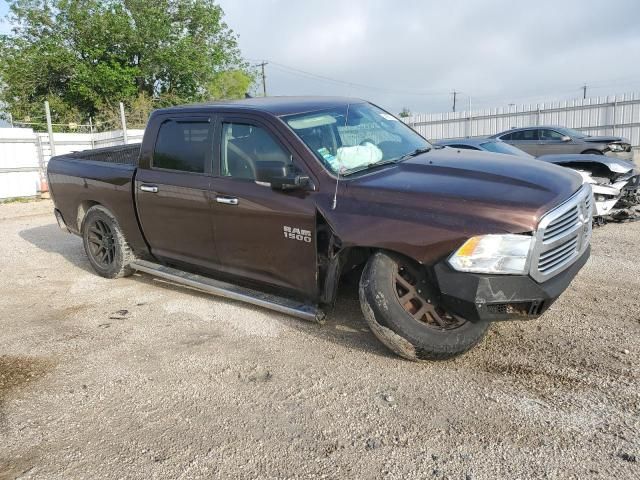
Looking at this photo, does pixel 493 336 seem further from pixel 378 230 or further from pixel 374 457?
pixel 374 457

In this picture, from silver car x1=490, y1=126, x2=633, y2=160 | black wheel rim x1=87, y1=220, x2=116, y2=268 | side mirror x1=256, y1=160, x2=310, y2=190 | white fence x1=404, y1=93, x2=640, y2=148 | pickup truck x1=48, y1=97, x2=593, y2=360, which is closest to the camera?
pickup truck x1=48, y1=97, x2=593, y2=360

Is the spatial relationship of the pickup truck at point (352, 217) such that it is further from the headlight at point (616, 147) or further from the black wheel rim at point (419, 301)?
the headlight at point (616, 147)

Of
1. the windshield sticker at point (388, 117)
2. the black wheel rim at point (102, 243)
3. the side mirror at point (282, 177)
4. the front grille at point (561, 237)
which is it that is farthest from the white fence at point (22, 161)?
the front grille at point (561, 237)

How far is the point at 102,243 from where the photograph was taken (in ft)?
19.3

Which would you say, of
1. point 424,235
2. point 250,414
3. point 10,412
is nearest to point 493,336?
point 424,235

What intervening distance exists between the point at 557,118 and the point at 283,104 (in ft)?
81.6

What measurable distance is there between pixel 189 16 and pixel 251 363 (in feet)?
115

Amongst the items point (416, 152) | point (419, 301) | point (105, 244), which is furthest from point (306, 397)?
point (105, 244)

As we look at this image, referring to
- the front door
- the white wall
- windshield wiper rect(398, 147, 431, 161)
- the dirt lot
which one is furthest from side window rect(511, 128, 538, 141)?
the white wall

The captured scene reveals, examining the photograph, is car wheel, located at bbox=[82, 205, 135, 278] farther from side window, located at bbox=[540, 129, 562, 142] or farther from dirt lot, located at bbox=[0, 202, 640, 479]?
side window, located at bbox=[540, 129, 562, 142]

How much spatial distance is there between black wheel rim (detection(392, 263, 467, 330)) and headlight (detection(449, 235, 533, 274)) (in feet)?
1.23

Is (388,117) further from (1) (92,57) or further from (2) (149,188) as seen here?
(1) (92,57)

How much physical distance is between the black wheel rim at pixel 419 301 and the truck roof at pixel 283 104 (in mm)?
1663

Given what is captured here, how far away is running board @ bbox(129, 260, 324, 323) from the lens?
13.0 ft
